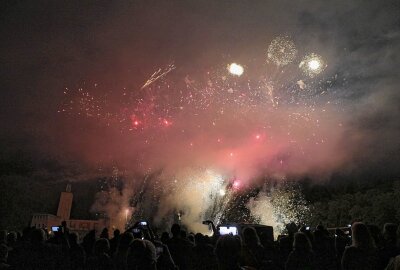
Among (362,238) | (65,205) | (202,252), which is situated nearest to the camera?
(362,238)

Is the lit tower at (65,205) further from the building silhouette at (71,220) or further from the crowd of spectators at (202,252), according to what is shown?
the crowd of spectators at (202,252)

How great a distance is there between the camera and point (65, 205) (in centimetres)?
7631

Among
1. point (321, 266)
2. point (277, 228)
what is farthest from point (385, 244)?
point (277, 228)

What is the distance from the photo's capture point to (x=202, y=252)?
8148 millimetres

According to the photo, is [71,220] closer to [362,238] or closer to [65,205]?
[65,205]

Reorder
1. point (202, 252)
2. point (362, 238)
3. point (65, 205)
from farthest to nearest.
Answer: point (65, 205) → point (202, 252) → point (362, 238)

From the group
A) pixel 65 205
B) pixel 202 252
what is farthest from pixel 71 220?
pixel 202 252

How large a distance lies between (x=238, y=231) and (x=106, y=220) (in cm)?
5920

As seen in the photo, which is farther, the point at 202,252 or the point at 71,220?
the point at 71,220

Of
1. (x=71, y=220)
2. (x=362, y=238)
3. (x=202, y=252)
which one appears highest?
(x=71, y=220)

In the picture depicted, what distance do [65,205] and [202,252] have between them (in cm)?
7511

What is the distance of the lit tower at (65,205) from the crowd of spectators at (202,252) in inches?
2805

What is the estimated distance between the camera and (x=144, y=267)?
5.67 meters

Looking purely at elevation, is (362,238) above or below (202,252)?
above
